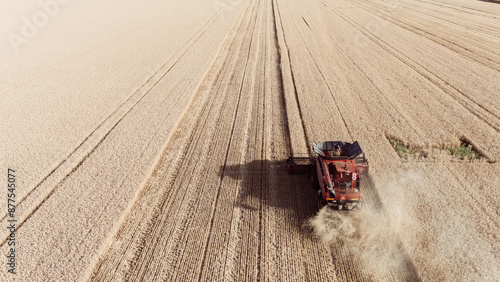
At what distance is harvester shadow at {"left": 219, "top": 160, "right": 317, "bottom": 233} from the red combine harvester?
44cm

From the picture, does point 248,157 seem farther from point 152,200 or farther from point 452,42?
point 452,42

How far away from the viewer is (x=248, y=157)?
1157 cm

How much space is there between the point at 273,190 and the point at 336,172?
2.37 metres

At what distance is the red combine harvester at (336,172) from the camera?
8.21m

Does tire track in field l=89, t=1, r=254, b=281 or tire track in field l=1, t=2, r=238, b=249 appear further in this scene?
tire track in field l=1, t=2, r=238, b=249

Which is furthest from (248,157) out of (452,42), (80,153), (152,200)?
(452,42)

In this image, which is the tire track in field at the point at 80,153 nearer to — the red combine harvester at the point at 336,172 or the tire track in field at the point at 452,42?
the red combine harvester at the point at 336,172

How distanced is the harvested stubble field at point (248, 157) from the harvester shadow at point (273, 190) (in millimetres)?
57

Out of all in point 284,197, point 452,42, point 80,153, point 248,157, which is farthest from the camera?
point 452,42

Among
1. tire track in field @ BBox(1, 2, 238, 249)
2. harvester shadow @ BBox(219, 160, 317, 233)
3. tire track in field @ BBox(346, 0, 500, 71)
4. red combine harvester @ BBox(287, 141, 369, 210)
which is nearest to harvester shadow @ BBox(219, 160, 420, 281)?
harvester shadow @ BBox(219, 160, 317, 233)

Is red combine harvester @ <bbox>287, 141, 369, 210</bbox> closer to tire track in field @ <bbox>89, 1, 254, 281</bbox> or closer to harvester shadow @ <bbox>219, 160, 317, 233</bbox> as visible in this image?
harvester shadow @ <bbox>219, 160, 317, 233</bbox>

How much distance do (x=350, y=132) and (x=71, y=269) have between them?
38.1ft

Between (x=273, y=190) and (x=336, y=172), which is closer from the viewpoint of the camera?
(x=336, y=172)

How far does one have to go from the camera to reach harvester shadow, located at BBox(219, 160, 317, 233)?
910 cm
